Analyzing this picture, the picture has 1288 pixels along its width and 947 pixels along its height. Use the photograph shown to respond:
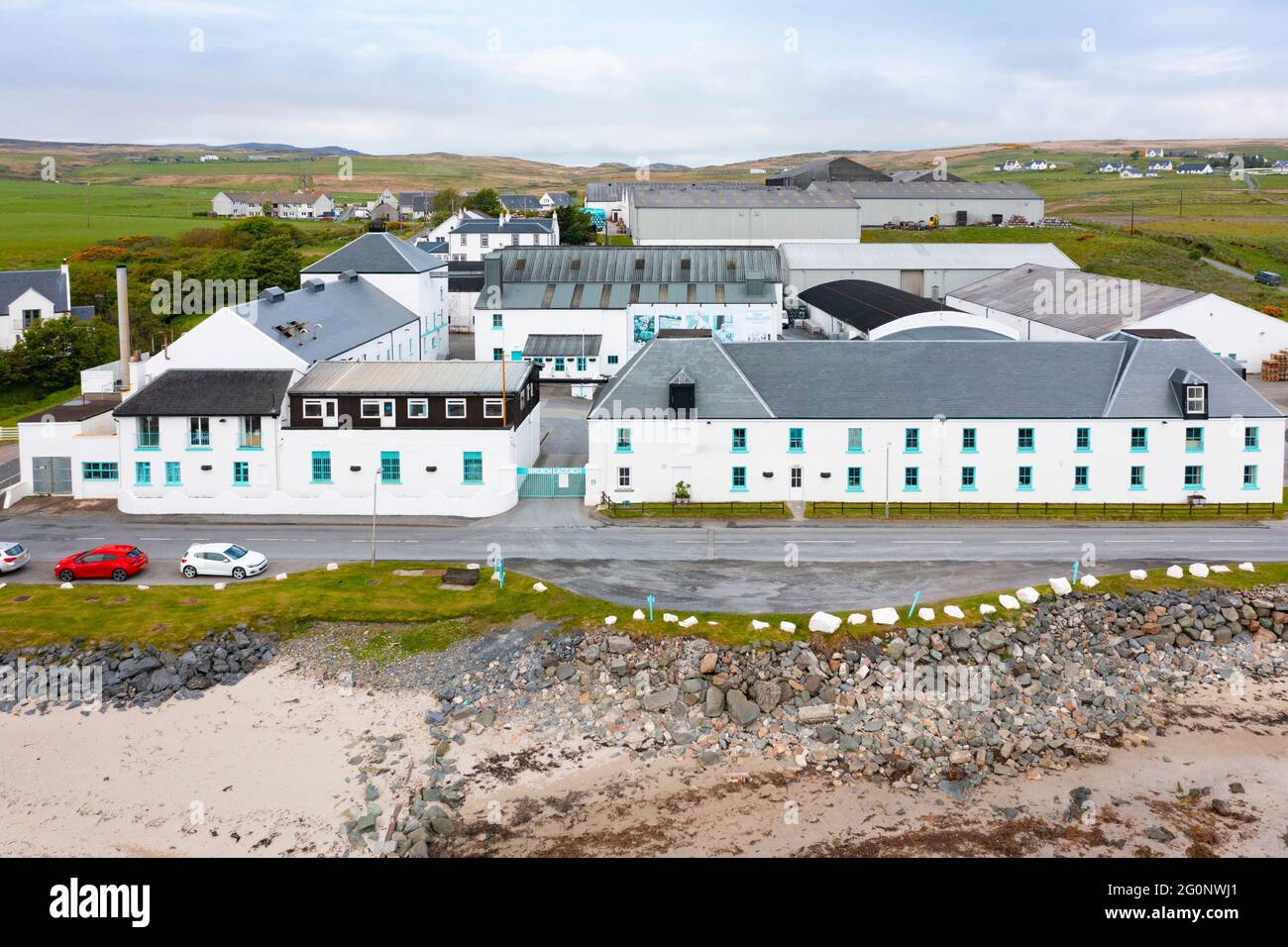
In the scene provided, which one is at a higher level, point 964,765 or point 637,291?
point 637,291

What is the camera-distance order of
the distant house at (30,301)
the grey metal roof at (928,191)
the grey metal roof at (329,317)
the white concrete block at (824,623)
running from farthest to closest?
1. the grey metal roof at (928,191)
2. the distant house at (30,301)
3. the grey metal roof at (329,317)
4. the white concrete block at (824,623)

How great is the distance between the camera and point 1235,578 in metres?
40.2

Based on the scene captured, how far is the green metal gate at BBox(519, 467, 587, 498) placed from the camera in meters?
50.7

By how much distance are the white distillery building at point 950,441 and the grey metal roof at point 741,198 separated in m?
65.5

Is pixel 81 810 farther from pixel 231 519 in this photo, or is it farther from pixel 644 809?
pixel 231 519

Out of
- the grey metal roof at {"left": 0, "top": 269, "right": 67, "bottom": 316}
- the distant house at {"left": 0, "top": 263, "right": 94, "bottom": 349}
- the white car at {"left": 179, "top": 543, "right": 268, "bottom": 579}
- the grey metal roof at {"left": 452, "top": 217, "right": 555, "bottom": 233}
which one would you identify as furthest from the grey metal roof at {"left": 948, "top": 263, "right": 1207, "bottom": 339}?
the grey metal roof at {"left": 0, "top": 269, "right": 67, "bottom": 316}

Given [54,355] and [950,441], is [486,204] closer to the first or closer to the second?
[54,355]

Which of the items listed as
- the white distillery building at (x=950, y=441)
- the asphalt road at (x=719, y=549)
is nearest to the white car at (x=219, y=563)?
the asphalt road at (x=719, y=549)

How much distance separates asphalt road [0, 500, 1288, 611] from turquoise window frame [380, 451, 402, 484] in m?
2.57

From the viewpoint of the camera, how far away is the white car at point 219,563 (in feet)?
134

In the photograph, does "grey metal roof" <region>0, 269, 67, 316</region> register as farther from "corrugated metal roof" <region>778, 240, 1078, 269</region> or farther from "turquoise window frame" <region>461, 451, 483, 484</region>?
"corrugated metal roof" <region>778, 240, 1078, 269</region>

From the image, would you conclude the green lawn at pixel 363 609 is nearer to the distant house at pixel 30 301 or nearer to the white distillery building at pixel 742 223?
the distant house at pixel 30 301

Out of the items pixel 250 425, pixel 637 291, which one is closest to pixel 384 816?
pixel 250 425

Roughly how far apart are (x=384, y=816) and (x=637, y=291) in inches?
2192
